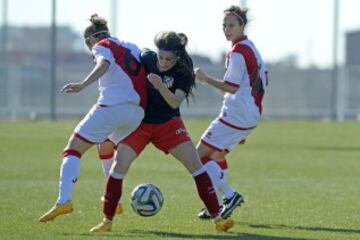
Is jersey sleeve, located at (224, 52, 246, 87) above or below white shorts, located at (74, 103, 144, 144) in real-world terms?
above

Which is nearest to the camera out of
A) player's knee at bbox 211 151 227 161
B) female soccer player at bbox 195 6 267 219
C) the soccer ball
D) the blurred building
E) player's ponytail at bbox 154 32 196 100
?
player's ponytail at bbox 154 32 196 100

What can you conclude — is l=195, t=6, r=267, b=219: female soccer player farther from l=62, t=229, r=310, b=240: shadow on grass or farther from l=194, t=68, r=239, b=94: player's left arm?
l=62, t=229, r=310, b=240: shadow on grass

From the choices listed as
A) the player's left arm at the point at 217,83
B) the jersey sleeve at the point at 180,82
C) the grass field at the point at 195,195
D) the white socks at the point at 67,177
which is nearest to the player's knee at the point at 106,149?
the grass field at the point at 195,195

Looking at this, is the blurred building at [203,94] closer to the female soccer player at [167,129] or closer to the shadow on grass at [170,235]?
the female soccer player at [167,129]

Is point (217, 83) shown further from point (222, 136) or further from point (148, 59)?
point (222, 136)

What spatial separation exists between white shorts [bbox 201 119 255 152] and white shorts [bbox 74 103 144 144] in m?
1.39

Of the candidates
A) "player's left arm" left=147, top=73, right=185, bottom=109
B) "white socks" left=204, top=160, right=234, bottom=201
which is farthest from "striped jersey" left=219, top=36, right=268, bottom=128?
"player's left arm" left=147, top=73, right=185, bottom=109

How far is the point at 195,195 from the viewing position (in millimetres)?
15070

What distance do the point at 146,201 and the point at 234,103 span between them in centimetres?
155

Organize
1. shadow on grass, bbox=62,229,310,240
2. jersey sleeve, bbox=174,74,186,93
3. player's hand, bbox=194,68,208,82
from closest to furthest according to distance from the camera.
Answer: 1. shadow on grass, bbox=62,229,310,240
2. jersey sleeve, bbox=174,74,186,93
3. player's hand, bbox=194,68,208,82


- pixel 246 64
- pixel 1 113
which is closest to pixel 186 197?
pixel 246 64

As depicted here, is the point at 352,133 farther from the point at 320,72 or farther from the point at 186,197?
the point at 186,197

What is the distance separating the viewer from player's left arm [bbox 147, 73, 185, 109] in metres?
10.8

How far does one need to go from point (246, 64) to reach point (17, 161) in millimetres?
9434
